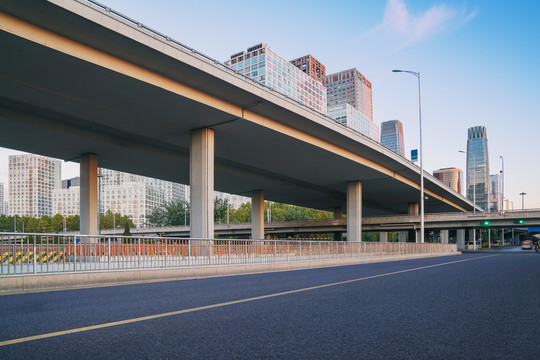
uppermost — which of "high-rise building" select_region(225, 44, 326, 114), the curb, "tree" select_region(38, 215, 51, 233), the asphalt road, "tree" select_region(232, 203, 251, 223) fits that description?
"high-rise building" select_region(225, 44, 326, 114)

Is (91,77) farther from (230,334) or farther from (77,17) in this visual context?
(230,334)

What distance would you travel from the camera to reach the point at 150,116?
82.7ft

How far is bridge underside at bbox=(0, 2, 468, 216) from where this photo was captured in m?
17.8

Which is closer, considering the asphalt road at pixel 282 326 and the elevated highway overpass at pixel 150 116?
the asphalt road at pixel 282 326

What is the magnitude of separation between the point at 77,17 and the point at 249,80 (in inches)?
407

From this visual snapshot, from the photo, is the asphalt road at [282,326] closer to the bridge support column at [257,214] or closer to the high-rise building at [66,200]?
the bridge support column at [257,214]

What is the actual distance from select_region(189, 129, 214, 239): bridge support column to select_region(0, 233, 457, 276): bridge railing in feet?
26.5

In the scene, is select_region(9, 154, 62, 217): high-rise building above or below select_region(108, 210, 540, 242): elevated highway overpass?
above

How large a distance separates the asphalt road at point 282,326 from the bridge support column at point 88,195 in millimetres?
27518

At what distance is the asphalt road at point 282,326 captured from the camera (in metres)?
3.51

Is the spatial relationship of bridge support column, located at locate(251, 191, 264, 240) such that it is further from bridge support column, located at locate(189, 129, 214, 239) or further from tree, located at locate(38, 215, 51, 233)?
tree, located at locate(38, 215, 51, 233)

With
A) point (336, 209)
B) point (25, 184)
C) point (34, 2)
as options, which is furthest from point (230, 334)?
point (25, 184)

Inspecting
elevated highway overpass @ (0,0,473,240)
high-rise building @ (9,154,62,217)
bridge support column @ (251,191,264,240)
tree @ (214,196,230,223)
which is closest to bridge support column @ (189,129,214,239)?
elevated highway overpass @ (0,0,473,240)

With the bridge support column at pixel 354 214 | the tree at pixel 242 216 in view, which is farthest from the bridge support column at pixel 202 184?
the tree at pixel 242 216
